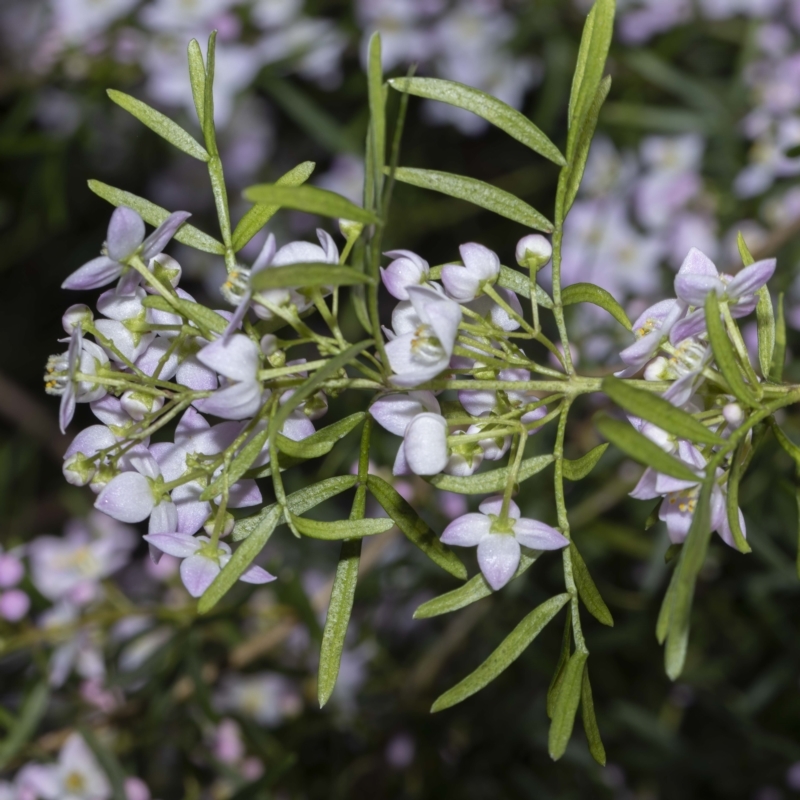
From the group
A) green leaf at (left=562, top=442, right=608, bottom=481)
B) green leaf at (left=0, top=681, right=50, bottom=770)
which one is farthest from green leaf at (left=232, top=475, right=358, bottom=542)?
green leaf at (left=0, top=681, right=50, bottom=770)

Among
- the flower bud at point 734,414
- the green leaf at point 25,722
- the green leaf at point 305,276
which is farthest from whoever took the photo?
the green leaf at point 25,722

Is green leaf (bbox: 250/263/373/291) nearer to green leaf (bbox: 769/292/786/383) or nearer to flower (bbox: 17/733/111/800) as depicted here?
green leaf (bbox: 769/292/786/383)

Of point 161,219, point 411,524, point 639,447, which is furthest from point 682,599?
point 161,219

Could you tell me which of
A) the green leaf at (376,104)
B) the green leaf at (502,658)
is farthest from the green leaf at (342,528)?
the green leaf at (376,104)

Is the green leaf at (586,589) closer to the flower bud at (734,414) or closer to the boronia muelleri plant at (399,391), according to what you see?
the boronia muelleri plant at (399,391)

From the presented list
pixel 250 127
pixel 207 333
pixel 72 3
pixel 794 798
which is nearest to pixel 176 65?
pixel 72 3

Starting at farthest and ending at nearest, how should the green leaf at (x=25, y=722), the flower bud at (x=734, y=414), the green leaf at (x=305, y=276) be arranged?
1. the green leaf at (x=25, y=722)
2. the flower bud at (x=734, y=414)
3. the green leaf at (x=305, y=276)

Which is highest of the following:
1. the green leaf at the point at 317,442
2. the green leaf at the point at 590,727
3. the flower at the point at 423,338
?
the flower at the point at 423,338
